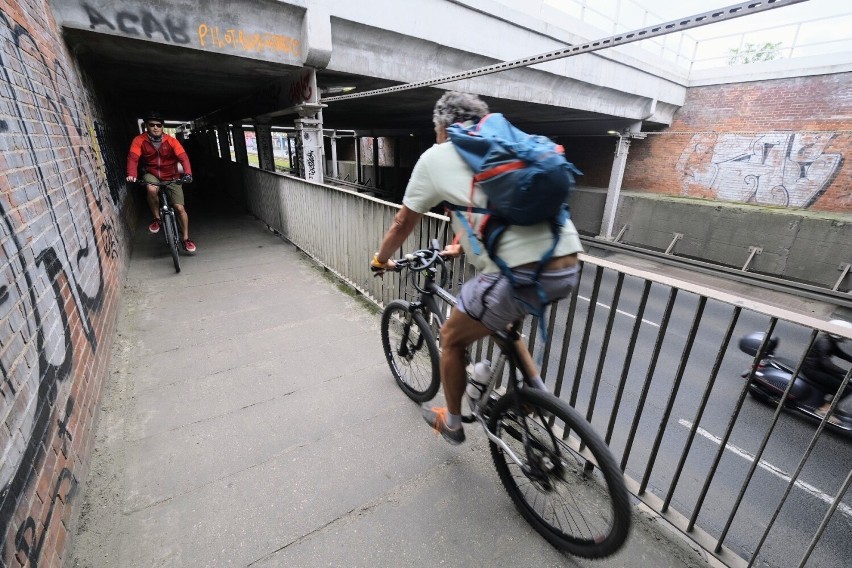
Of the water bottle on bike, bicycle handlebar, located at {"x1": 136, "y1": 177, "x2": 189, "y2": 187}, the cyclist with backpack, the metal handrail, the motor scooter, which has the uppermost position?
the cyclist with backpack

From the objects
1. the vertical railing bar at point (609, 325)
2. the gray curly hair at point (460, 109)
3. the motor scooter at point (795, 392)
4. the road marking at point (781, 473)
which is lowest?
the road marking at point (781, 473)

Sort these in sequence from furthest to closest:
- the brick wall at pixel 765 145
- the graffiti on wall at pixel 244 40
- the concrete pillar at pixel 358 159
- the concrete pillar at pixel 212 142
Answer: the concrete pillar at pixel 358 159
the concrete pillar at pixel 212 142
the brick wall at pixel 765 145
the graffiti on wall at pixel 244 40

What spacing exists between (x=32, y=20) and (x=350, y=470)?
485cm

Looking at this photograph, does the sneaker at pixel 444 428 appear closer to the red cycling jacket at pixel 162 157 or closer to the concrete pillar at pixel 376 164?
the red cycling jacket at pixel 162 157

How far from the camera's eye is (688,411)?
15.1 feet

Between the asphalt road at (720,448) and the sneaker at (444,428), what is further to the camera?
the asphalt road at (720,448)

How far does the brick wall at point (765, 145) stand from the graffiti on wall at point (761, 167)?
0.07 feet

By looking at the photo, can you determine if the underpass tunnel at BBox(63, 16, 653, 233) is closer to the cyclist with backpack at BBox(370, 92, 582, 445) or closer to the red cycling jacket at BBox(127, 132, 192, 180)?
the red cycling jacket at BBox(127, 132, 192, 180)

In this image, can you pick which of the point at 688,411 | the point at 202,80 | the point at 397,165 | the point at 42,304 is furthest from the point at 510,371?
the point at 397,165

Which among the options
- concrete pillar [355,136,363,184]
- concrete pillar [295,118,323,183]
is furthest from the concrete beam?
concrete pillar [355,136,363,184]

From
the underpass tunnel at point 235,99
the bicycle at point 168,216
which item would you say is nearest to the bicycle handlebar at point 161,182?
the bicycle at point 168,216

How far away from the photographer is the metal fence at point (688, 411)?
187 cm

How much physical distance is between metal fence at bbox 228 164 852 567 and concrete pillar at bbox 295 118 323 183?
68.7 inches

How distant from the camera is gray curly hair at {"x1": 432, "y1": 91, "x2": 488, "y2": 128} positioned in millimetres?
1954
